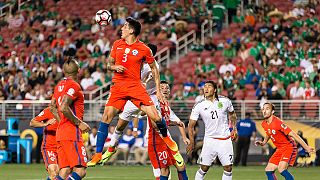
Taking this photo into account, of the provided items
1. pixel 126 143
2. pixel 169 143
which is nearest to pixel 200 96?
pixel 126 143

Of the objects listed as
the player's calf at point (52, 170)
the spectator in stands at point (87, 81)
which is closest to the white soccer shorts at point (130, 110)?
the player's calf at point (52, 170)

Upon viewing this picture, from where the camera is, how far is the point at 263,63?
3425 centimetres

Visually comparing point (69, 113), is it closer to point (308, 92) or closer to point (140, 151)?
point (140, 151)

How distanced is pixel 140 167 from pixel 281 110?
210 inches

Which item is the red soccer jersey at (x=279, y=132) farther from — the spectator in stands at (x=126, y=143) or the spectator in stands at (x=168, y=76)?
the spectator in stands at (x=168, y=76)

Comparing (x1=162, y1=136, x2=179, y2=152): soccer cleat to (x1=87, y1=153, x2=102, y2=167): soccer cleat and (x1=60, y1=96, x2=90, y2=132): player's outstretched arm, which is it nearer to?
(x1=87, y1=153, x2=102, y2=167): soccer cleat

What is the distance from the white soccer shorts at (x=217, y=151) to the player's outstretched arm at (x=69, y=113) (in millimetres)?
4145

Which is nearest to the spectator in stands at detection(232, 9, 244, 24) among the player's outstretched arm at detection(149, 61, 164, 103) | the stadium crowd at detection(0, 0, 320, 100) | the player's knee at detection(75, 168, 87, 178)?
the stadium crowd at detection(0, 0, 320, 100)

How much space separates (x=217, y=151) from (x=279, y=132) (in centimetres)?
241

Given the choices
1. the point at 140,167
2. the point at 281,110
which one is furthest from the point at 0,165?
the point at 281,110

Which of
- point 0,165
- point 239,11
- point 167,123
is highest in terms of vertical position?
point 239,11

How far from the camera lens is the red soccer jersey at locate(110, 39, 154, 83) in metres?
17.1

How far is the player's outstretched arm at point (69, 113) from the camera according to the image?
14.5 m

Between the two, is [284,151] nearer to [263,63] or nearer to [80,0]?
[263,63]
